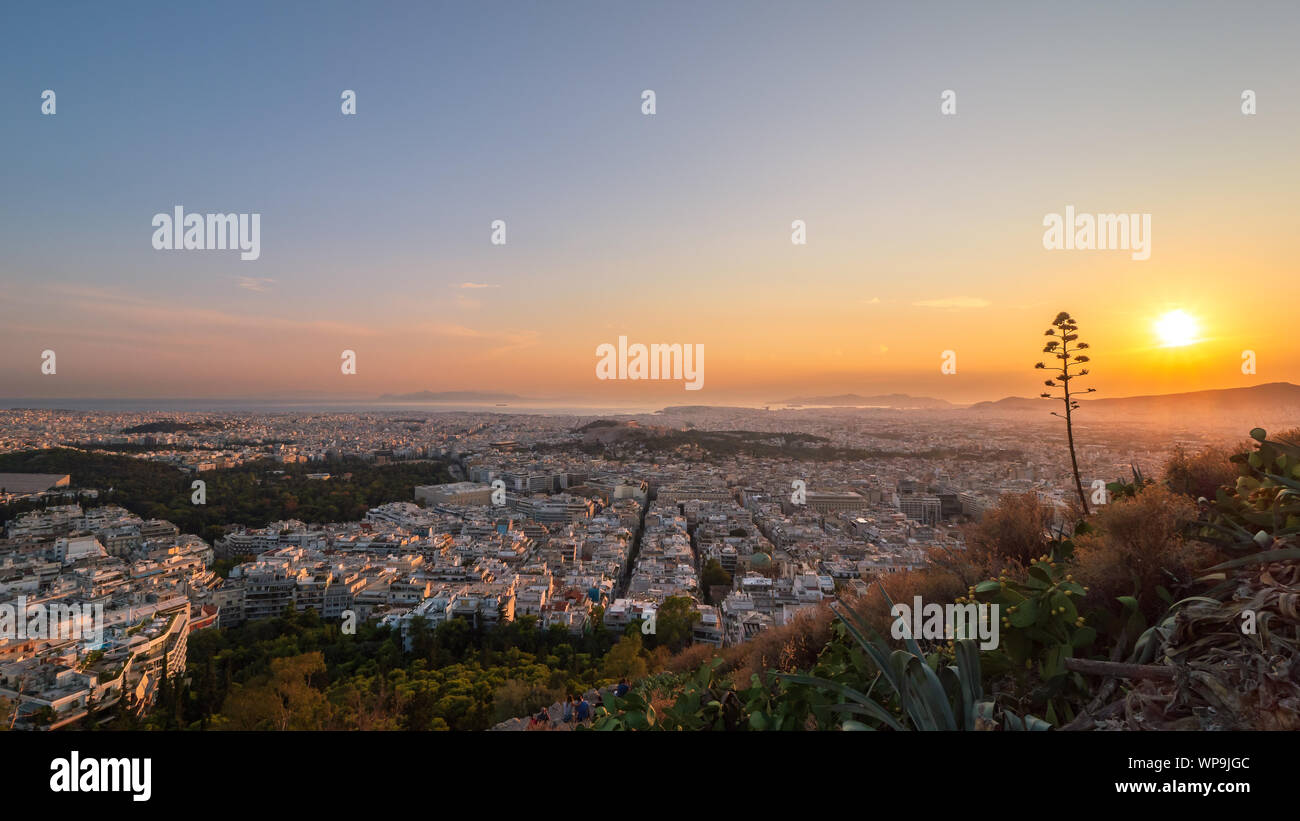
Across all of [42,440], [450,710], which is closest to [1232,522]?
[450,710]

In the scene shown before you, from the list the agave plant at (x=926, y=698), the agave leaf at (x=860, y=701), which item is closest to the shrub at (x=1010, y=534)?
the agave plant at (x=926, y=698)

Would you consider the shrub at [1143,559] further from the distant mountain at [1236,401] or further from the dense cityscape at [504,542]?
the distant mountain at [1236,401]

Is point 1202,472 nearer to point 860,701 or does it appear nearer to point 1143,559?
point 1143,559

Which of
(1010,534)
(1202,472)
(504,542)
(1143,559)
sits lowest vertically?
(504,542)

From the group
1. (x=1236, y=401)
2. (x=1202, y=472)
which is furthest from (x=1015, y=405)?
(x=1202, y=472)

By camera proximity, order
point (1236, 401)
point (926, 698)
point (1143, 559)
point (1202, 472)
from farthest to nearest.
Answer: point (1236, 401) < point (1202, 472) < point (1143, 559) < point (926, 698)
